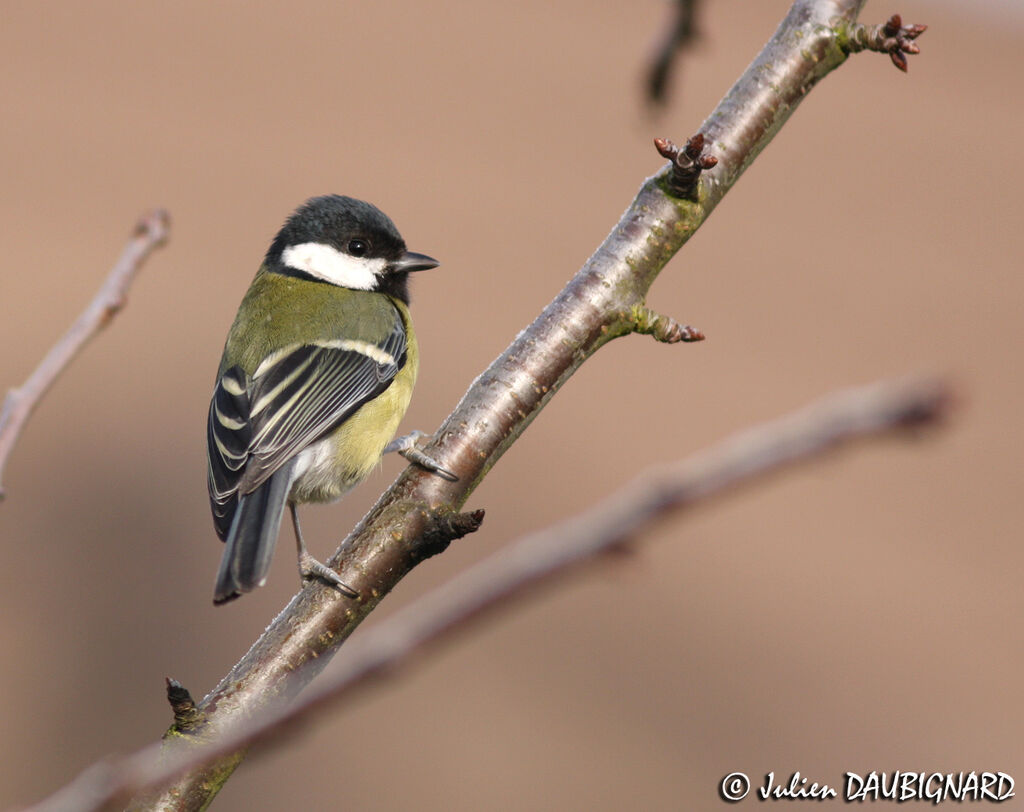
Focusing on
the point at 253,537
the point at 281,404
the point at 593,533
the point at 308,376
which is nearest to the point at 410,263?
the point at 308,376

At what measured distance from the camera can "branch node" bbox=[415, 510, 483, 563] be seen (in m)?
1.89

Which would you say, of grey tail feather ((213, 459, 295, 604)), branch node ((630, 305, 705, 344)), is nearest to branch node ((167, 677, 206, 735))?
grey tail feather ((213, 459, 295, 604))

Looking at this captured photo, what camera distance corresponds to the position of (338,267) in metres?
4.02

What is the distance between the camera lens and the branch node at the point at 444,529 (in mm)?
1887

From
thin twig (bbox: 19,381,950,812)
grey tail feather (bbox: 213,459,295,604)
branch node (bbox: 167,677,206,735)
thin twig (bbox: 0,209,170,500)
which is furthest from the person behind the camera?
grey tail feather (bbox: 213,459,295,604)

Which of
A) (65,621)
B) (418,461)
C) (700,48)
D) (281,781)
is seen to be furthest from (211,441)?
(65,621)

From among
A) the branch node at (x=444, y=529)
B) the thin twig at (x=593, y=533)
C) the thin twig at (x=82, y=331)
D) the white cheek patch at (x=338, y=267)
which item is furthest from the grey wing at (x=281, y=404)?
the thin twig at (x=593, y=533)

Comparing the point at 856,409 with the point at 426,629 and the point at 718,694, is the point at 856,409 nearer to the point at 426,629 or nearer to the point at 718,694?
the point at 426,629

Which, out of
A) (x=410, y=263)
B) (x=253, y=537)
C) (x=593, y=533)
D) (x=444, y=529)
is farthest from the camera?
(x=410, y=263)

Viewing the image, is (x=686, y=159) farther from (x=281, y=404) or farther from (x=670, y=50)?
(x=281, y=404)

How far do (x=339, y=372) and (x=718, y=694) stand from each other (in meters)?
4.50

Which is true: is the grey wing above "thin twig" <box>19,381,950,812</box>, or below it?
above

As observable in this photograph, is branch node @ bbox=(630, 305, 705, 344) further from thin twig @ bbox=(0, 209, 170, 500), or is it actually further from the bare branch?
thin twig @ bbox=(0, 209, 170, 500)

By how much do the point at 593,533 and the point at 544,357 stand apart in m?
1.77
